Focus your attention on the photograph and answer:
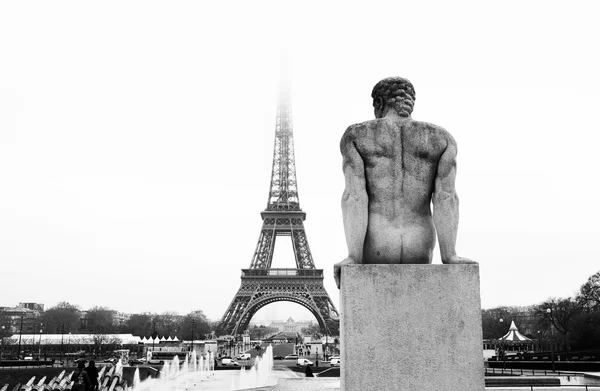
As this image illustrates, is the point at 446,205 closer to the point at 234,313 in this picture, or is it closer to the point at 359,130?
the point at 359,130

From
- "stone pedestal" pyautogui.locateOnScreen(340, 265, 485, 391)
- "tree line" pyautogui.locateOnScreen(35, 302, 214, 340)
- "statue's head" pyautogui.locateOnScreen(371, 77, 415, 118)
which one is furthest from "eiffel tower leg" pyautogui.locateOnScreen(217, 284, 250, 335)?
"stone pedestal" pyautogui.locateOnScreen(340, 265, 485, 391)

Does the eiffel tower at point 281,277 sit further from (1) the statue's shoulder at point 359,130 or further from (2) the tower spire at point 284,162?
(1) the statue's shoulder at point 359,130

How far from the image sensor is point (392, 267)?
4.43 m

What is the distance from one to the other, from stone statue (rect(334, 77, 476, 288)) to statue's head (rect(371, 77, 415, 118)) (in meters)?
0.16

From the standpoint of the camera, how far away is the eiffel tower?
2729 inches

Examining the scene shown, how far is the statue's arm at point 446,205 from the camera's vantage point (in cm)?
468

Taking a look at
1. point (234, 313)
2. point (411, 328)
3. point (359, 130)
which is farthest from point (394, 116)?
point (234, 313)

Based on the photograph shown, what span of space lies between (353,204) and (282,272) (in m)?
67.7

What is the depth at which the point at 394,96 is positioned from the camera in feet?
16.4

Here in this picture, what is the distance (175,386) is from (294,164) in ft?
182

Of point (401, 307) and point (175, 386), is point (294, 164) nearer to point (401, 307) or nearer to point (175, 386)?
point (175, 386)

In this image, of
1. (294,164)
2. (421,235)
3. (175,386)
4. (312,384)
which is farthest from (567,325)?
(421,235)

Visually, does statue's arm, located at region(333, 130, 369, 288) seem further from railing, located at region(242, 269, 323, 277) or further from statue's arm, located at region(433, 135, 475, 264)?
railing, located at region(242, 269, 323, 277)

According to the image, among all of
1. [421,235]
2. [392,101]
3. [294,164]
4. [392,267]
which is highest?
[294,164]
